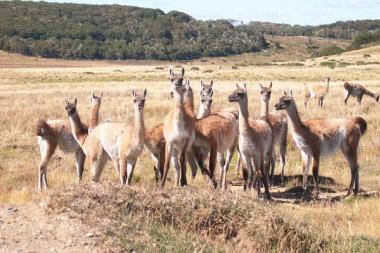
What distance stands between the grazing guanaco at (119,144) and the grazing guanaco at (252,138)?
1.94 m

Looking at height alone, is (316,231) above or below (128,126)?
below

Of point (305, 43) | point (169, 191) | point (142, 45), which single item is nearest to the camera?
point (169, 191)

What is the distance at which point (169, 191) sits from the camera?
8172mm

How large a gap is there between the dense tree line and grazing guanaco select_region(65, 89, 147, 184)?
12474 centimetres

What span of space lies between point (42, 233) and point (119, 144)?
Answer: 3.97 m

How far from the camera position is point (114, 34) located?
525ft

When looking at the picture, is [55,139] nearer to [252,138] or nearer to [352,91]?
[252,138]

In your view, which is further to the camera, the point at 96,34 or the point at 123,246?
the point at 96,34

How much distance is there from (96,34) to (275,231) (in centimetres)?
15642

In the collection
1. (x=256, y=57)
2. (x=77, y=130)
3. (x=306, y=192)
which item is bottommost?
(x=256, y=57)

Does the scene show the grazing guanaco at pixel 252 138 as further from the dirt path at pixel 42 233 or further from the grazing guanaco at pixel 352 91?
the grazing guanaco at pixel 352 91

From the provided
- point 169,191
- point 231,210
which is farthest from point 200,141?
point 231,210

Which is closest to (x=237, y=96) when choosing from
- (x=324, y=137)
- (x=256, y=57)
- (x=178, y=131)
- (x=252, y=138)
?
(x=252, y=138)

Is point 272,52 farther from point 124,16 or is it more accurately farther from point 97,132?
point 97,132
